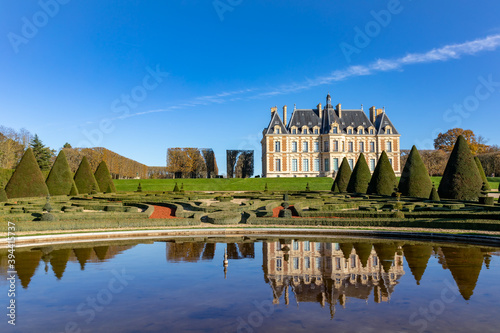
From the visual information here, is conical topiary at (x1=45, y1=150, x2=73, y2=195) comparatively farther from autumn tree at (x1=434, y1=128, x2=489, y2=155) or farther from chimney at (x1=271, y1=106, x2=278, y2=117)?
autumn tree at (x1=434, y1=128, x2=489, y2=155)

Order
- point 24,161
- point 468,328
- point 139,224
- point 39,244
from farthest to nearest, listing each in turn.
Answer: point 24,161 < point 139,224 < point 39,244 < point 468,328

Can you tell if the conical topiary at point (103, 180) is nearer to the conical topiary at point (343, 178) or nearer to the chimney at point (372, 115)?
the conical topiary at point (343, 178)

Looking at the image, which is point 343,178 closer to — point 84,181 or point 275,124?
point 275,124

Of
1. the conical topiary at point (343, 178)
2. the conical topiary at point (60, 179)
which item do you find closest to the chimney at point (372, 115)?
the conical topiary at point (343, 178)

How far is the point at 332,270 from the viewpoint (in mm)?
8844

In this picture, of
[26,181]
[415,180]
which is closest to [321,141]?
[415,180]

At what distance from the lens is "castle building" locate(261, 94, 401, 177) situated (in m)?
59.5

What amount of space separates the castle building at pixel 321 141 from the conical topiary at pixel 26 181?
1440 inches

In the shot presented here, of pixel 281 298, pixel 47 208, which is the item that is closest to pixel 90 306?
pixel 281 298

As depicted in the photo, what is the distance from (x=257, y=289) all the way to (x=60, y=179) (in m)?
28.7

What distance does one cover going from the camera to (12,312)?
635 centimetres

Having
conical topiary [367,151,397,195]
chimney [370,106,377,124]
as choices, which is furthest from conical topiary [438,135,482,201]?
chimney [370,106,377,124]

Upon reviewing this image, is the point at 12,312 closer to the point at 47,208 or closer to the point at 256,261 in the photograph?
the point at 256,261

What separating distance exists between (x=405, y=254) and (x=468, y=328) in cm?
523
